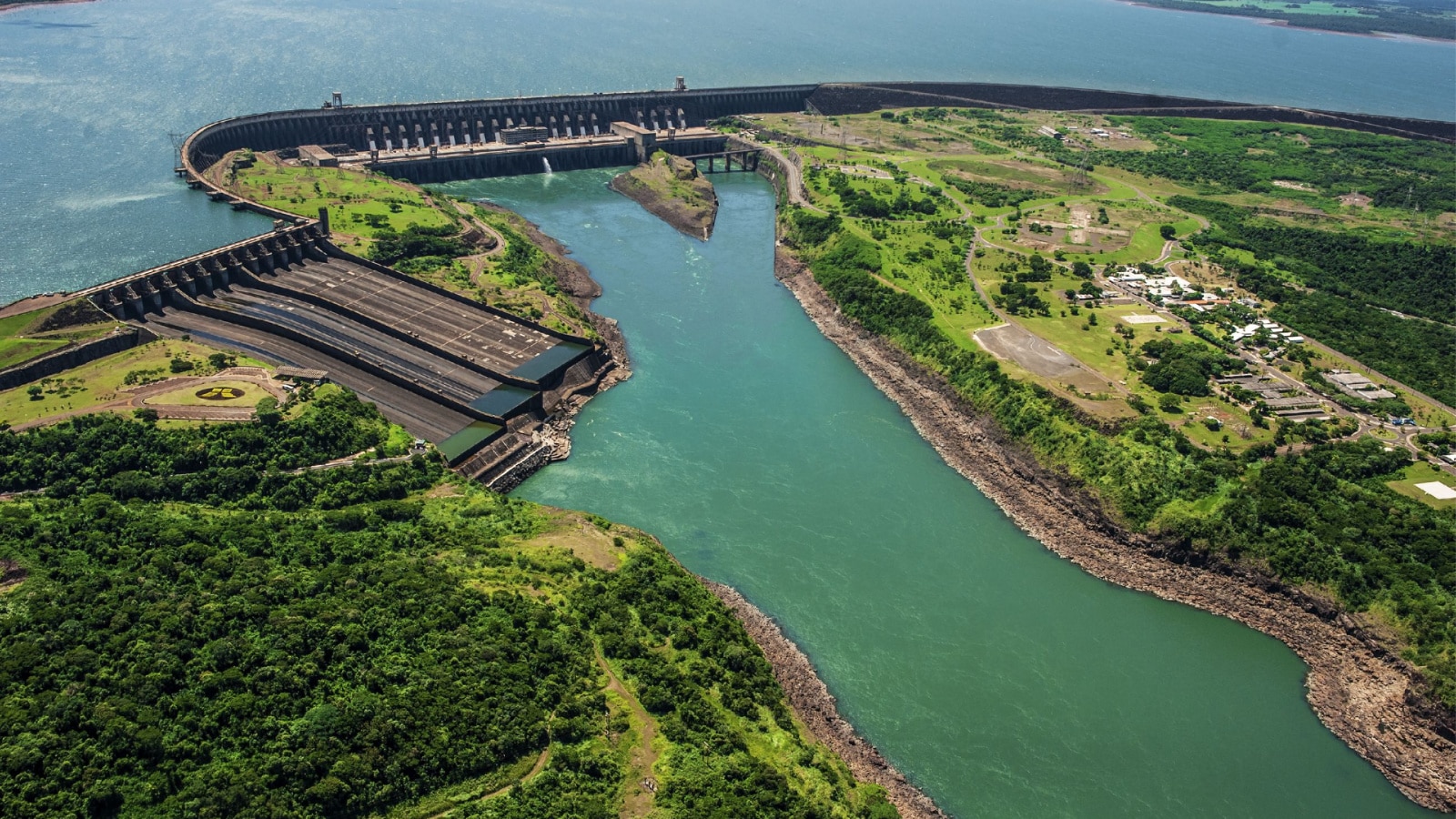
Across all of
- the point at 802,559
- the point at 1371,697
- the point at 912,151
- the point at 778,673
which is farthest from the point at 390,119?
the point at 1371,697

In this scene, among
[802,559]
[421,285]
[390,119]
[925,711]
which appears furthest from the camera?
[390,119]

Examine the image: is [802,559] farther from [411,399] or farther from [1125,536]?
[411,399]

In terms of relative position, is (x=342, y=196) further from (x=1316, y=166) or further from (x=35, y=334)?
(x=1316, y=166)

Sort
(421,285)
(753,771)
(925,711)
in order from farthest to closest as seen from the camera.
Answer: (421,285) < (925,711) < (753,771)

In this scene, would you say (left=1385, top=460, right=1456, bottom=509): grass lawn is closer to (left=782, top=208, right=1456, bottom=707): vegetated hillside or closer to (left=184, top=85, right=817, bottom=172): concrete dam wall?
(left=782, top=208, right=1456, bottom=707): vegetated hillside

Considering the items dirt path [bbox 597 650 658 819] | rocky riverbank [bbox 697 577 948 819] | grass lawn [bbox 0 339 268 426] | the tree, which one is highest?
grass lawn [bbox 0 339 268 426]

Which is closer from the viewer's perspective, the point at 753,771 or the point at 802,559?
the point at 753,771

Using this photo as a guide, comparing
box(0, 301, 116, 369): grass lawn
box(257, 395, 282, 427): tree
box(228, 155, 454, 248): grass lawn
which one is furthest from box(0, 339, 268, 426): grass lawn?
box(228, 155, 454, 248): grass lawn

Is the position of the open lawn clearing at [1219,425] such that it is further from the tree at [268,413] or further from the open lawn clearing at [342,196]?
the open lawn clearing at [342,196]
